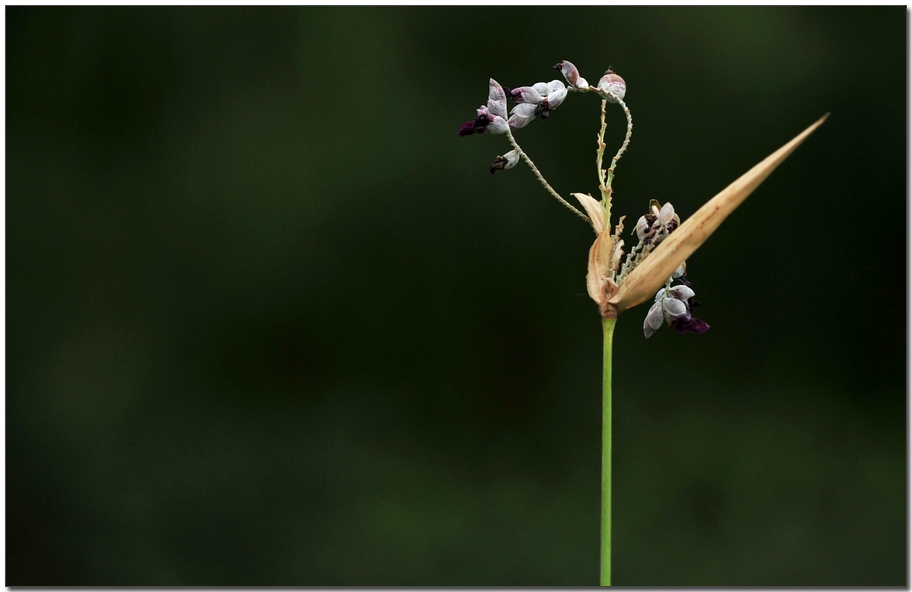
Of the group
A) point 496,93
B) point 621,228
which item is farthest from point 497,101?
point 621,228

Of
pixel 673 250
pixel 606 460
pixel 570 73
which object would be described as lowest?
pixel 606 460

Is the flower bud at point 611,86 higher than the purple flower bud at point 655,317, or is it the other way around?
the flower bud at point 611,86

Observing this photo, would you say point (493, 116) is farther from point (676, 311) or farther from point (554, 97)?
point (676, 311)

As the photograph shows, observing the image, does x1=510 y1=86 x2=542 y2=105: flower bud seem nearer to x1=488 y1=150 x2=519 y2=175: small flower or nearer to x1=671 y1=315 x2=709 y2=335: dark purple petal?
x1=488 y1=150 x2=519 y2=175: small flower

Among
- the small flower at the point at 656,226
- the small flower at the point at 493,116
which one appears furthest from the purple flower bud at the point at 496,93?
the small flower at the point at 656,226

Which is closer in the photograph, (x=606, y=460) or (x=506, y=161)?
(x=606, y=460)

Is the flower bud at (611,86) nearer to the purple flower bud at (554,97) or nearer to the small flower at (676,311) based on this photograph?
the purple flower bud at (554,97)

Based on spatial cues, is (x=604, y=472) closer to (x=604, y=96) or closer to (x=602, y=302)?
(x=602, y=302)

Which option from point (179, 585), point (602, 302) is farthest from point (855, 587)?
point (602, 302)


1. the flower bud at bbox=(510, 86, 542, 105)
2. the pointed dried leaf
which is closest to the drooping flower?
the flower bud at bbox=(510, 86, 542, 105)
